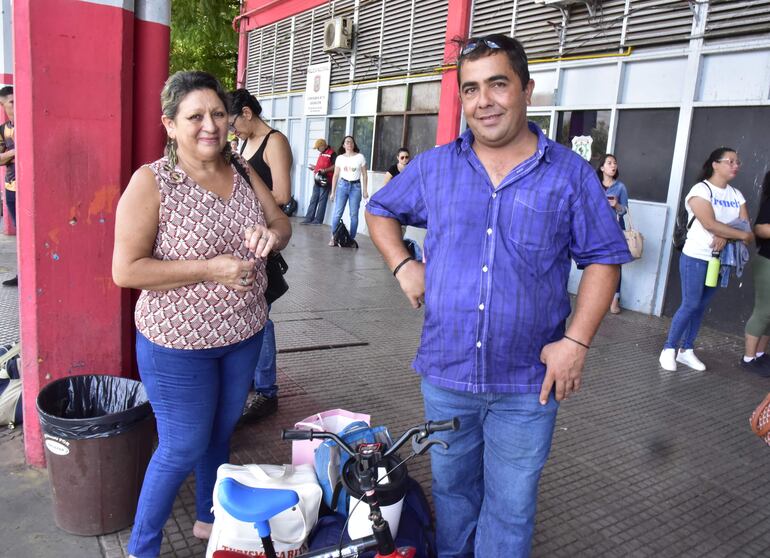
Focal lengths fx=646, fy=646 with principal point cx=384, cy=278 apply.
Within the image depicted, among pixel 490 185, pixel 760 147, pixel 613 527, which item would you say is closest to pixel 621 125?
pixel 760 147

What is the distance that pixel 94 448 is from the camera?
276cm

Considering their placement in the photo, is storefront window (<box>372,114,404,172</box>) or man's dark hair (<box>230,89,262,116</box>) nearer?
man's dark hair (<box>230,89,262,116</box>)

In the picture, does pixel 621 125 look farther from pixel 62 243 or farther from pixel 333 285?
pixel 62 243

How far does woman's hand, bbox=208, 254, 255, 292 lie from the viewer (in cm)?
233

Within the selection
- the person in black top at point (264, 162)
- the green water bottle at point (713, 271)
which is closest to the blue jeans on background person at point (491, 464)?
the person in black top at point (264, 162)

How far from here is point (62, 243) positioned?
3098mm

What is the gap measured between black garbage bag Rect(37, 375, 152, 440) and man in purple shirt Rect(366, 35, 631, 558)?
1382 mm

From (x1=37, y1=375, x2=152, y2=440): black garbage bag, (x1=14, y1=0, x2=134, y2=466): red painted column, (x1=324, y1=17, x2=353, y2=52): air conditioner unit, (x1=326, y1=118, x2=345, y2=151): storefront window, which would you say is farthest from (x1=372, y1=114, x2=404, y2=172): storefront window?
(x1=37, y1=375, x2=152, y2=440): black garbage bag

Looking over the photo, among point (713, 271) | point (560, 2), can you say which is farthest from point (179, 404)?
point (560, 2)

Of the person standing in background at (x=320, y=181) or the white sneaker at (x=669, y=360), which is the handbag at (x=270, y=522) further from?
the person standing in background at (x=320, y=181)

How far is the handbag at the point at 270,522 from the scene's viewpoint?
2.48 metres

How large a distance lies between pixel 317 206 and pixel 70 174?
11.5 meters

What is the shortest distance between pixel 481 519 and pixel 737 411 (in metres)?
3.37

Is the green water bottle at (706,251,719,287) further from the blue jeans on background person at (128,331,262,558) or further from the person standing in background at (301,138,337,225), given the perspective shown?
the person standing in background at (301,138,337,225)
